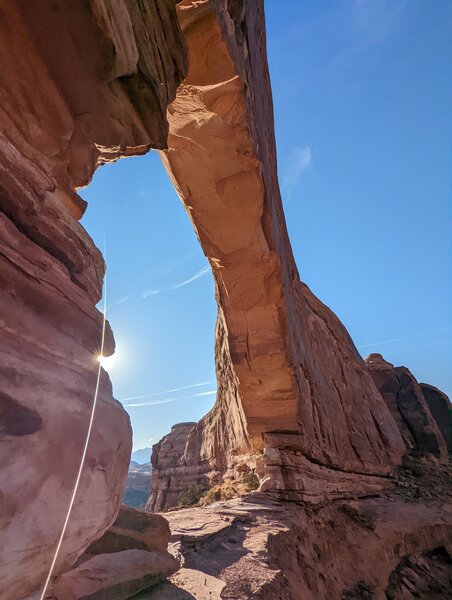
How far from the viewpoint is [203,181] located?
18.9 ft

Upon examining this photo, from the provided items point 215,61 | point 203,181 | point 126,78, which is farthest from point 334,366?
point 126,78

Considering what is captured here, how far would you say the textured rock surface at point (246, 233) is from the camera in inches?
178

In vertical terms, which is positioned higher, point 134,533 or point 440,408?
point 440,408

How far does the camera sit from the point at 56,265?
4.38 ft

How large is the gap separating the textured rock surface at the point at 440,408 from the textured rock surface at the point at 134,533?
23234 mm

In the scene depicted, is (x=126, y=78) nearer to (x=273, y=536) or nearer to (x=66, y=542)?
(x=66, y=542)

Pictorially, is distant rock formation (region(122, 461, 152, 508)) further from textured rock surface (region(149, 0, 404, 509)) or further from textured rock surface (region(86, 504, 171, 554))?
textured rock surface (region(86, 504, 171, 554))

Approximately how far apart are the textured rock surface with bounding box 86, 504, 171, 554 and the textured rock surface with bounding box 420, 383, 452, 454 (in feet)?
76.2

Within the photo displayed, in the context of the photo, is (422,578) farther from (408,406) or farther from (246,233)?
(408,406)

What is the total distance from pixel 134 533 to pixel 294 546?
2.52 m

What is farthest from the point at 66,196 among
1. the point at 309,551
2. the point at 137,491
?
the point at 137,491

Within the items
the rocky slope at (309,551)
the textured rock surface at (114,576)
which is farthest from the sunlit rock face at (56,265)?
the rocky slope at (309,551)

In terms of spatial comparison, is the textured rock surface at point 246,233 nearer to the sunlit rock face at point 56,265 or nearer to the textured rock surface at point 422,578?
the textured rock surface at point 422,578

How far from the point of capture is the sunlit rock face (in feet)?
3.11
